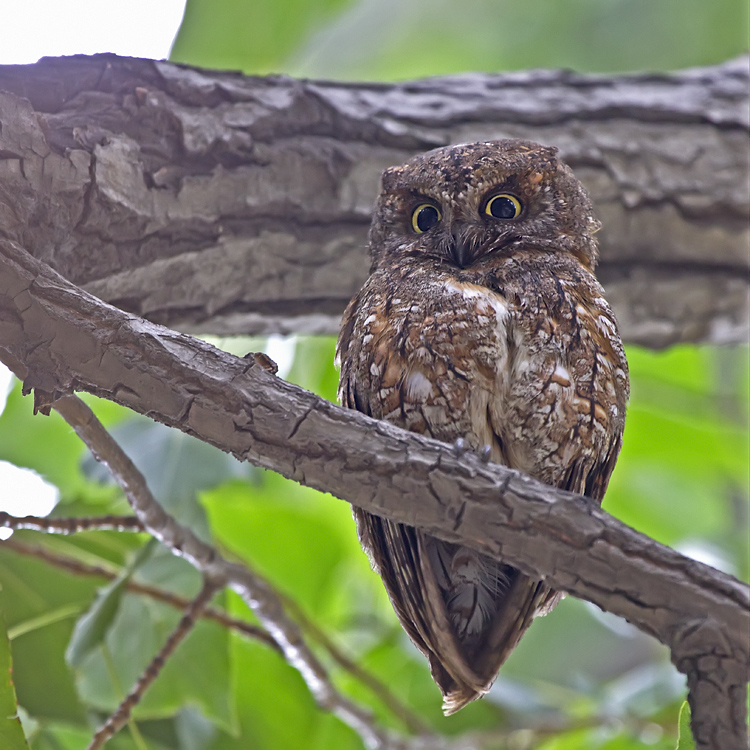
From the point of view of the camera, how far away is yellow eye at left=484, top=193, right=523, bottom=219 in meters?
1.78

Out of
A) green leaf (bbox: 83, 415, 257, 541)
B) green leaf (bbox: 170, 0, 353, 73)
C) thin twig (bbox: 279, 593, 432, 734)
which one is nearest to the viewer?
green leaf (bbox: 83, 415, 257, 541)

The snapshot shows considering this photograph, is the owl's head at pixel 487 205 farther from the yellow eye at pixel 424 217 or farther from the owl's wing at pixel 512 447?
the owl's wing at pixel 512 447

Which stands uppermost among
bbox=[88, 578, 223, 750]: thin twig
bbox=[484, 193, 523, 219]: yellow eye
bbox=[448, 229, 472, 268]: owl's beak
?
bbox=[484, 193, 523, 219]: yellow eye

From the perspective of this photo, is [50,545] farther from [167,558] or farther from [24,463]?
[24,463]

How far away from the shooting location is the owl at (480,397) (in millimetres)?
1502

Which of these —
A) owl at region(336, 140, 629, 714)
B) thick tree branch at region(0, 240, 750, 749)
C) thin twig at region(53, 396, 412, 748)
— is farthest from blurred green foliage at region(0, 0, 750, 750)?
owl at region(336, 140, 629, 714)

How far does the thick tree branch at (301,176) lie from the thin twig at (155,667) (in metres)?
0.66

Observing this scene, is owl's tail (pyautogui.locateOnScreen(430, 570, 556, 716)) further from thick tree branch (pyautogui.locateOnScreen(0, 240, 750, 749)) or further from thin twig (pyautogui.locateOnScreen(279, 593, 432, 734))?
thin twig (pyautogui.locateOnScreen(279, 593, 432, 734))

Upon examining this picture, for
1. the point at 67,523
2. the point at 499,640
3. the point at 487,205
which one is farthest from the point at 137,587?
the point at 487,205

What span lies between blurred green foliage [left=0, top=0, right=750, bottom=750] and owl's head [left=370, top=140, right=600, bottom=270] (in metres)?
0.85

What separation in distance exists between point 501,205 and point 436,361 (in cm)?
46

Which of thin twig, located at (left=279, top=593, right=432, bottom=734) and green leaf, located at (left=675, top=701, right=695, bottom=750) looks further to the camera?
thin twig, located at (left=279, top=593, right=432, bottom=734)

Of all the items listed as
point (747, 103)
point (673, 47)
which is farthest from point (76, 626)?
point (673, 47)

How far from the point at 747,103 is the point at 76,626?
2.52 m
